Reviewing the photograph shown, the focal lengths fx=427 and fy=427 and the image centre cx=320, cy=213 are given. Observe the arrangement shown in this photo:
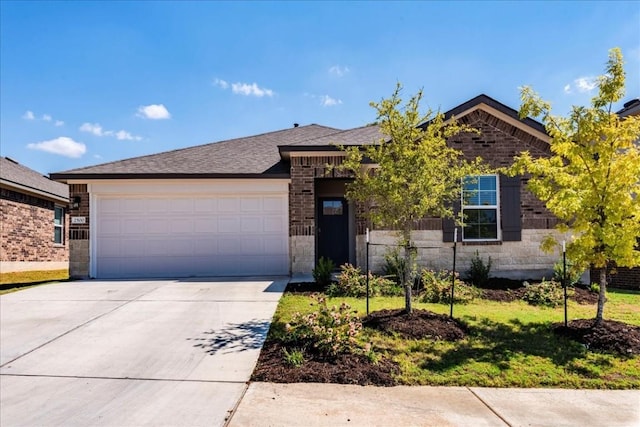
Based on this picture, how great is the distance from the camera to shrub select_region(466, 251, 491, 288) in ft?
35.5

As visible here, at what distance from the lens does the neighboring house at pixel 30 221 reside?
15438 mm

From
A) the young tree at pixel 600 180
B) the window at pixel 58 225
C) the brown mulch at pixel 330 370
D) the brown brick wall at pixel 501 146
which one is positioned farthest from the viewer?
the window at pixel 58 225

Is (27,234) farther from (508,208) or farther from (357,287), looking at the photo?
(508,208)

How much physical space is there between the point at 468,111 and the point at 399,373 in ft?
28.2

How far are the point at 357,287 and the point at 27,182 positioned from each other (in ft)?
48.2

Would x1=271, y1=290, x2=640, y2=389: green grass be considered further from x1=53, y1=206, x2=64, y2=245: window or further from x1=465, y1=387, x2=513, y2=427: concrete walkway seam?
x1=53, y1=206, x2=64, y2=245: window

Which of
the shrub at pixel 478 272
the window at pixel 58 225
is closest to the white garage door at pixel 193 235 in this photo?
the shrub at pixel 478 272

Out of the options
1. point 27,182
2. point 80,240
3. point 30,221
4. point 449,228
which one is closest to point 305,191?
point 449,228

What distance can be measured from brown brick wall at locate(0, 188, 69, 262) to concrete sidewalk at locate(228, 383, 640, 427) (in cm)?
1502

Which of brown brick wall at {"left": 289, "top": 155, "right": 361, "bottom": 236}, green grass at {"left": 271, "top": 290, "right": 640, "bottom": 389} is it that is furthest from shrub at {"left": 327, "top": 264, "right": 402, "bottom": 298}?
brown brick wall at {"left": 289, "top": 155, "right": 361, "bottom": 236}

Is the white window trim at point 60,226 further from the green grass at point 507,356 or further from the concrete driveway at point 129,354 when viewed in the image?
the green grass at point 507,356

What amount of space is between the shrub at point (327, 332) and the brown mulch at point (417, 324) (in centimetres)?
90

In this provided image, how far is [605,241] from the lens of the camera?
6305 mm

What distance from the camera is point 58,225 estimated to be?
19.1 m
